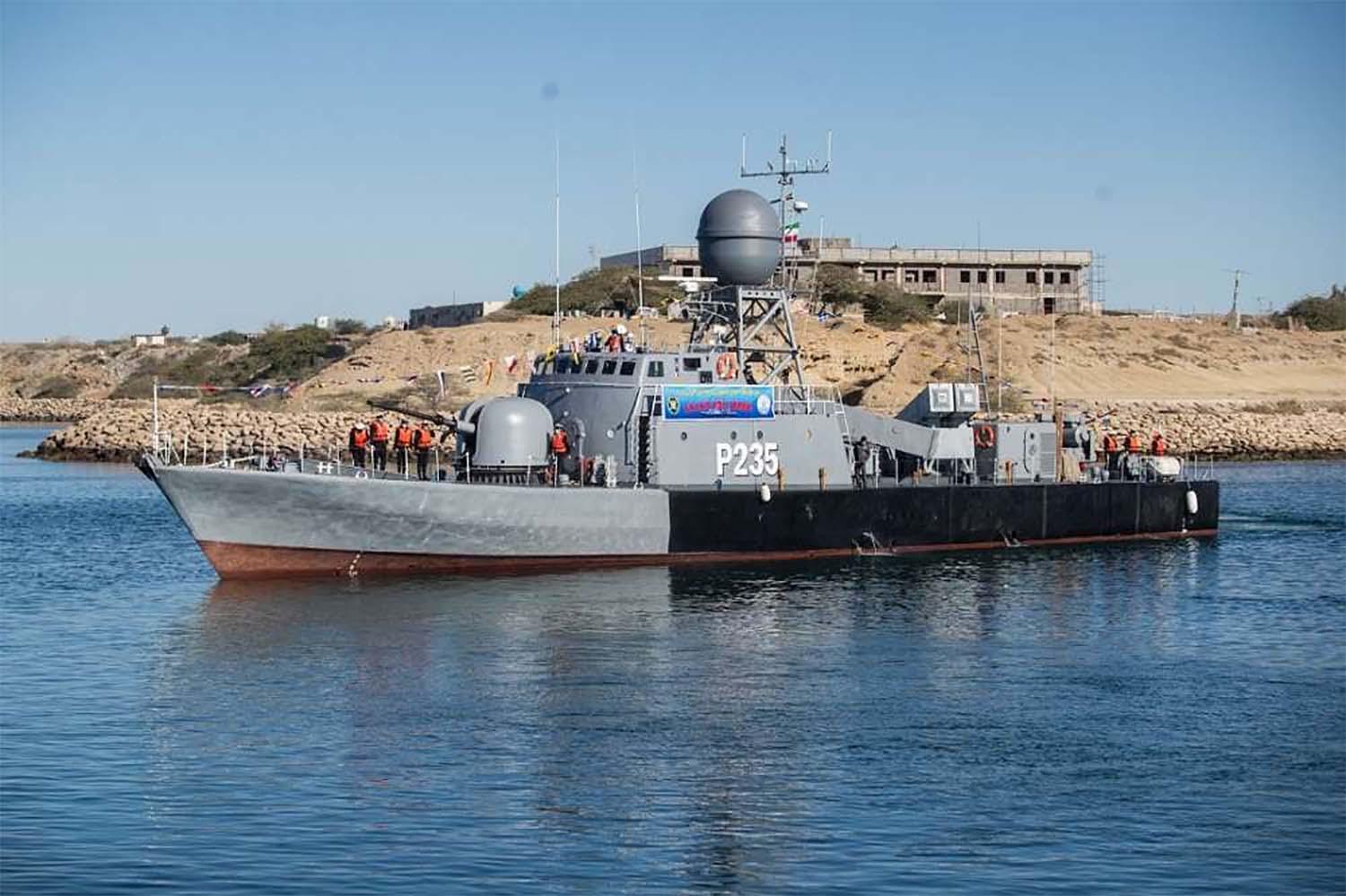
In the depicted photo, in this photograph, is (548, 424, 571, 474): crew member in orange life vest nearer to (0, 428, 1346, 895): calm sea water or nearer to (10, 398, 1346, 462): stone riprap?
(0, 428, 1346, 895): calm sea water

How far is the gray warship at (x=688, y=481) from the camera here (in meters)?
35.4

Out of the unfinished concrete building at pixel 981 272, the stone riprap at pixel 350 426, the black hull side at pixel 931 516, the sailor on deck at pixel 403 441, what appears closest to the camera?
the sailor on deck at pixel 403 441

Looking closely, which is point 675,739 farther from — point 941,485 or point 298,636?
point 941,485

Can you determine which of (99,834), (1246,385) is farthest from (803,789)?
(1246,385)

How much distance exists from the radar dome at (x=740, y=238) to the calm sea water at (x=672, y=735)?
7827 millimetres

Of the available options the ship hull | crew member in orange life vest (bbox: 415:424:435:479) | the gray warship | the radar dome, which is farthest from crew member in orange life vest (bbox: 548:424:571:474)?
the radar dome

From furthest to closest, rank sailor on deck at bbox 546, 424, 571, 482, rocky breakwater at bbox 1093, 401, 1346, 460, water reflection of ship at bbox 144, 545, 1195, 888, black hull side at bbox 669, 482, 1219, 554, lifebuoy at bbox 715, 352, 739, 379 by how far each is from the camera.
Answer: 1. rocky breakwater at bbox 1093, 401, 1346, 460
2. lifebuoy at bbox 715, 352, 739, 379
3. black hull side at bbox 669, 482, 1219, 554
4. sailor on deck at bbox 546, 424, 571, 482
5. water reflection of ship at bbox 144, 545, 1195, 888

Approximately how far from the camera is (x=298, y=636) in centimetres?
2952

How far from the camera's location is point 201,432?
79.3 m

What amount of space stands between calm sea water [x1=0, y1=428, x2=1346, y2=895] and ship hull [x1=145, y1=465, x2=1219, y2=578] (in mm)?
969

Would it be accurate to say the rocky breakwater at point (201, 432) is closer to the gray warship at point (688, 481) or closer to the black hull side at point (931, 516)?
the gray warship at point (688, 481)

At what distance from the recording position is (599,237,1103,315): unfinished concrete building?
111500 mm

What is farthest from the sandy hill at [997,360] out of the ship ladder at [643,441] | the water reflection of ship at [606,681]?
the water reflection of ship at [606,681]

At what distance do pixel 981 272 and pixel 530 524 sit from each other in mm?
82300
